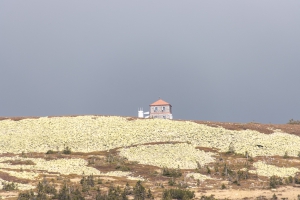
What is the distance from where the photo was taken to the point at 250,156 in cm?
6700

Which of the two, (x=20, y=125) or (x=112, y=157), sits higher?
(x=20, y=125)

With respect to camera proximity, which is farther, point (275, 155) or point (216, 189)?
point (275, 155)

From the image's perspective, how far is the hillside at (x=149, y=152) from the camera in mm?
50781

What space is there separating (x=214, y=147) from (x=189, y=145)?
465 centimetres

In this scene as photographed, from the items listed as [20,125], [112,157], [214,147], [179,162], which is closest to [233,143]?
[214,147]

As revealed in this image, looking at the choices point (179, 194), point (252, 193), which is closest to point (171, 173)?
point (179, 194)

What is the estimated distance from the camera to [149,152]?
67.8 metres

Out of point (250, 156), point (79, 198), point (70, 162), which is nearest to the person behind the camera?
point (79, 198)

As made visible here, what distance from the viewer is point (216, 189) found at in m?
45.3

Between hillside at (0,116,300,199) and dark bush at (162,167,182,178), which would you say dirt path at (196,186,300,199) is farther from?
dark bush at (162,167,182,178)

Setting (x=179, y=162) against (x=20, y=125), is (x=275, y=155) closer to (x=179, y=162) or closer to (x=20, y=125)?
(x=179, y=162)

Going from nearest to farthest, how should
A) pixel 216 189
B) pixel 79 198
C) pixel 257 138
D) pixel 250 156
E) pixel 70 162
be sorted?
pixel 79 198
pixel 216 189
pixel 70 162
pixel 250 156
pixel 257 138

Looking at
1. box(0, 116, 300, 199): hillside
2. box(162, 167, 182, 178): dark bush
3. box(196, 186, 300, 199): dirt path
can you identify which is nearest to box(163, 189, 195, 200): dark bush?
box(196, 186, 300, 199): dirt path

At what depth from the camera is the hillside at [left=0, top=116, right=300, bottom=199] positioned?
167 feet
